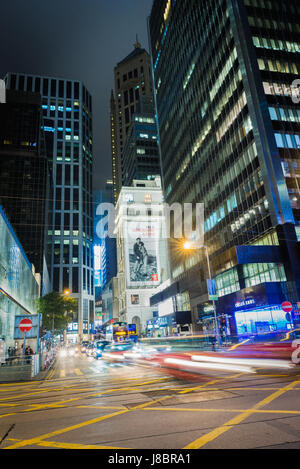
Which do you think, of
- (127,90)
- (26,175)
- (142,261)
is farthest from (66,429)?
(127,90)

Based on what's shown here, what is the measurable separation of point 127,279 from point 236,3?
79652mm

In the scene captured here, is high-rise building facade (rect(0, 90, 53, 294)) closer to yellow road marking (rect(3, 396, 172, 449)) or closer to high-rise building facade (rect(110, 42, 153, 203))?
high-rise building facade (rect(110, 42, 153, 203))

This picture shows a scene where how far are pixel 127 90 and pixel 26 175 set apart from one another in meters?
104

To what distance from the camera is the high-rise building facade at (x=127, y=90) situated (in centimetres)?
17294

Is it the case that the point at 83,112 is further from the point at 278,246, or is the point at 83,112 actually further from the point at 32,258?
the point at 278,246

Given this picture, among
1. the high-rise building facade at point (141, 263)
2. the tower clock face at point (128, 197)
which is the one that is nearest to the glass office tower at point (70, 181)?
the tower clock face at point (128, 197)

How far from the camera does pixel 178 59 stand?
253 ft

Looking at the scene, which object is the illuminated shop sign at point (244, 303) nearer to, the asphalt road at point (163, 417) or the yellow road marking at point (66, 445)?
the asphalt road at point (163, 417)

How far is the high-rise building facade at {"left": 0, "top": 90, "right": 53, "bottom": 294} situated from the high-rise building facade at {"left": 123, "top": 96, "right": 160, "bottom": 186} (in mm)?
41347

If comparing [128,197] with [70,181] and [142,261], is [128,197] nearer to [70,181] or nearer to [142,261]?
[142,261]

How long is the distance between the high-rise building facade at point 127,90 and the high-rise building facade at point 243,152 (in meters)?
102

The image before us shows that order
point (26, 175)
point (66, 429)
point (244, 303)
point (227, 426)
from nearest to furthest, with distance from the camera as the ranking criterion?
1. point (227, 426)
2. point (66, 429)
3. point (244, 303)
4. point (26, 175)

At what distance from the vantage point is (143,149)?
13700cm

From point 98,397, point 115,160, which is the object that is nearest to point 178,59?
point 98,397
